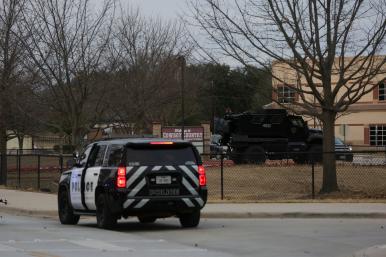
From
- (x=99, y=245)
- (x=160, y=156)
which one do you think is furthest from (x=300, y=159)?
(x=99, y=245)

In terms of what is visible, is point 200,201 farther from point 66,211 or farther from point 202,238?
point 66,211

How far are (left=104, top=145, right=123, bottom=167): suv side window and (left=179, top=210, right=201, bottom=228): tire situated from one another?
199cm

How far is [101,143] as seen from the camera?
1506 cm

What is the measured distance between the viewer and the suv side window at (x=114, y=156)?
1399 cm

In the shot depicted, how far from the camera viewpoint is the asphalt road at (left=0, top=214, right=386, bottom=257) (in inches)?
440

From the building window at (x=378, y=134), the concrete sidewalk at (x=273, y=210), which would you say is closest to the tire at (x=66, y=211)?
the concrete sidewalk at (x=273, y=210)

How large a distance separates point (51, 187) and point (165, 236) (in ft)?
49.9

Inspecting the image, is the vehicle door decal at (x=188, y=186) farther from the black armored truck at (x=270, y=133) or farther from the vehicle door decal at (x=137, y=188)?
the black armored truck at (x=270, y=133)

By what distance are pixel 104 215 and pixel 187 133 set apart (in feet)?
94.8

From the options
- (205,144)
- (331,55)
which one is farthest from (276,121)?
(331,55)

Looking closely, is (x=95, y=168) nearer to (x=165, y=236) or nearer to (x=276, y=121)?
(x=165, y=236)

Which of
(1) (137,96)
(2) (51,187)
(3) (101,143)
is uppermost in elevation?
(1) (137,96)

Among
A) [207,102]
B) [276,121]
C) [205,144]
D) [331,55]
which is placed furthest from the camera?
[207,102]

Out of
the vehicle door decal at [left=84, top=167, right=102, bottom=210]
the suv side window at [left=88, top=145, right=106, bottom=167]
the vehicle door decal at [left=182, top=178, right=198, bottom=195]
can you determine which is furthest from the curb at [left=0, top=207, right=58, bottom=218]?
the vehicle door decal at [left=182, top=178, right=198, bottom=195]
